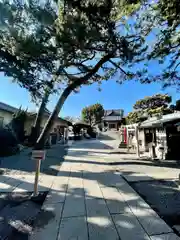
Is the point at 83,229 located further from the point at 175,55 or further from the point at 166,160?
the point at 166,160

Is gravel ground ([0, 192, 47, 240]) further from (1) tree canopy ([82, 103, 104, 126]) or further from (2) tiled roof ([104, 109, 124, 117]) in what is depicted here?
(2) tiled roof ([104, 109, 124, 117])

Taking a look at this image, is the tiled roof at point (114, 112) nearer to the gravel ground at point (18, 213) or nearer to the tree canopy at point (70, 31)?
the tree canopy at point (70, 31)

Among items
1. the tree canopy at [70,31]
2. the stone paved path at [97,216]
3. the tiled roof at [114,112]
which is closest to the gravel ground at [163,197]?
the stone paved path at [97,216]

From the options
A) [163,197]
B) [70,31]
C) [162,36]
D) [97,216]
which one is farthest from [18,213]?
[162,36]

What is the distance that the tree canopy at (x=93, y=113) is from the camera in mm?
43312

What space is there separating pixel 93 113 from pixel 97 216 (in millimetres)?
40487

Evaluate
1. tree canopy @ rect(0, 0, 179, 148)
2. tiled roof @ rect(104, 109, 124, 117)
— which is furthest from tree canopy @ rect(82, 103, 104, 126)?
tree canopy @ rect(0, 0, 179, 148)

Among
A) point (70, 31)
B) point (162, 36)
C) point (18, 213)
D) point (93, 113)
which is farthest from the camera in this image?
point (93, 113)

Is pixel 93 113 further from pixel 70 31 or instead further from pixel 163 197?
pixel 163 197

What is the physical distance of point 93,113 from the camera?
4347cm

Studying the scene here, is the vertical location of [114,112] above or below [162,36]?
above

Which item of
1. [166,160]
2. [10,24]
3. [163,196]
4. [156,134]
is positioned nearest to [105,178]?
[163,196]

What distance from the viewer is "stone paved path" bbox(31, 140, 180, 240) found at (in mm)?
2604

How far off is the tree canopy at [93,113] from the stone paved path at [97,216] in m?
38.6
